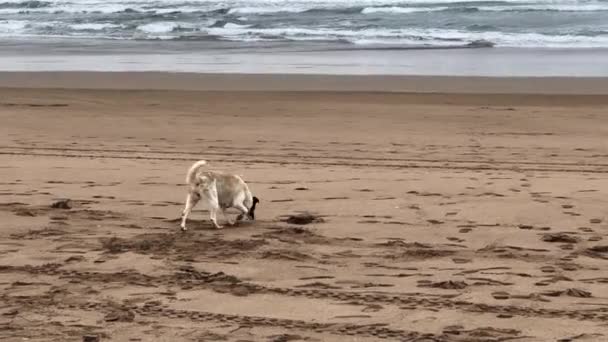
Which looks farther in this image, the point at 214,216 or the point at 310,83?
the point at 310,83

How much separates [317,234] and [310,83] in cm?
1056

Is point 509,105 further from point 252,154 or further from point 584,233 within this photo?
point 584,233

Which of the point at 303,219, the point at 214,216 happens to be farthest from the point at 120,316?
the point at 303,219

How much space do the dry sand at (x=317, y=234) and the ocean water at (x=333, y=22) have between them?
14233mm

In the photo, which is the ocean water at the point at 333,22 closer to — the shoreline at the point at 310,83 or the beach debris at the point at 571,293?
the shoreline at the point at 310,83

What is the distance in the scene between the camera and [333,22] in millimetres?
31281

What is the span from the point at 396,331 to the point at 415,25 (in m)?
25.7

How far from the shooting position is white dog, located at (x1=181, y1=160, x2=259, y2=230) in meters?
6.29

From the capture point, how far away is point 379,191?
7.81 meters

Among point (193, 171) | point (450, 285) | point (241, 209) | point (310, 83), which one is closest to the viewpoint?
point (450, 285)

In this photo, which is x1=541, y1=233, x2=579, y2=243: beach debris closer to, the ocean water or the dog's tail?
the dog's tail

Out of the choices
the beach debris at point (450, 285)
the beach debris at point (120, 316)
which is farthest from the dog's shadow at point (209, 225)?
the beach debris at point (450, 285)

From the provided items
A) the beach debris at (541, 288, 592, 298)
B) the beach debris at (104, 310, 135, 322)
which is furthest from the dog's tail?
the beach debris at (541, 288, 592, 298)

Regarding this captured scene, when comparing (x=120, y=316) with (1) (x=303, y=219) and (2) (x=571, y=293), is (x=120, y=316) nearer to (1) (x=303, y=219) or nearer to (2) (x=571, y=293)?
(1) (x=303, y=219)
